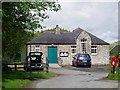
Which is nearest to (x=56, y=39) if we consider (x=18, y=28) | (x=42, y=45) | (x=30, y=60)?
(x=42, y=45)

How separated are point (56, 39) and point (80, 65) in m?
8.78

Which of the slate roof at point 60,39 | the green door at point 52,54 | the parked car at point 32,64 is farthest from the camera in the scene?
the slate roof at point 60,39

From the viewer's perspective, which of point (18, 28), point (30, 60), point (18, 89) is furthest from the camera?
point (30, 60)

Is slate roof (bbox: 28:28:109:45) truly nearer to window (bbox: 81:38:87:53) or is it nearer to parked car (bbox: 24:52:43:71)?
window (bbox: 81:38:87:53)

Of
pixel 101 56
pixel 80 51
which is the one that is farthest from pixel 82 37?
pixel 101 56

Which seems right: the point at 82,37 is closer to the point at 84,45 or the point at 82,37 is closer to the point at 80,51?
the point at 84,45

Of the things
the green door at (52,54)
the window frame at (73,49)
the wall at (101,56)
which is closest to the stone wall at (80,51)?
the wall at (101,56)

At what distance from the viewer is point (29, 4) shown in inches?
791

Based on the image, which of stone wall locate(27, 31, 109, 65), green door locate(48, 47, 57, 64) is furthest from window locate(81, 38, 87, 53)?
green door locate(48, 47, 57, 64)

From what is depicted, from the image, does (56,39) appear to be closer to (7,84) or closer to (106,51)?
(106,51)

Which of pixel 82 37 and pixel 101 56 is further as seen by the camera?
pixel 101 56

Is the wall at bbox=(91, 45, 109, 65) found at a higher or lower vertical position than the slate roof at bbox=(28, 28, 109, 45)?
lower

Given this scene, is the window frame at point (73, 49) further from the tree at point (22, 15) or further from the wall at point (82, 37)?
the tree at point (22, 15)

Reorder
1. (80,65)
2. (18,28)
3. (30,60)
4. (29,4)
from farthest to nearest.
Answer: (80,65)
(30,60)
(18,28)
(29,4)
